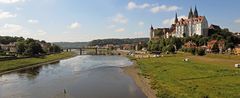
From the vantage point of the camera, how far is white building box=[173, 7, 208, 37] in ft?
504

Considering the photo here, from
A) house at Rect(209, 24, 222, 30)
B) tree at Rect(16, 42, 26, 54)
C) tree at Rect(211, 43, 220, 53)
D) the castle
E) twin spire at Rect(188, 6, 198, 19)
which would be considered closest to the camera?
tree at Rect(211, 43, 220, 53)

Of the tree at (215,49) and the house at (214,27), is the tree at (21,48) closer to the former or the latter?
the tree at (215,49)

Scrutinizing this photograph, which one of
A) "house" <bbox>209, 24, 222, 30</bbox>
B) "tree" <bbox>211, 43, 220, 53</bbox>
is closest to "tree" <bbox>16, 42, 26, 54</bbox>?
"tree" <bbox>211, 43, 220, 53</bbox>

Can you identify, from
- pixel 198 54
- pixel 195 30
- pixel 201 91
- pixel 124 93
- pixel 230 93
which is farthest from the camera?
pixel 195 30

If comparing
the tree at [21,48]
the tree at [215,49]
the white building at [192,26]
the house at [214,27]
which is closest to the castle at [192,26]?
the white building at [192,26]

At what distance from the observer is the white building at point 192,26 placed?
504 ft

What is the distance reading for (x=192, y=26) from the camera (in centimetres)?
16400

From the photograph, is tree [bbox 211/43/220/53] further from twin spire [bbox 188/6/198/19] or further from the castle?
twin spire [bbox 188/6/198/19]

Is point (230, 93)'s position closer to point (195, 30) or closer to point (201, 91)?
point (201, 91)

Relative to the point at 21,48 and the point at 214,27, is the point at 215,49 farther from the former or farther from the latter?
the point at 21,48

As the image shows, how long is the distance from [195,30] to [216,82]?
123986 millimetres

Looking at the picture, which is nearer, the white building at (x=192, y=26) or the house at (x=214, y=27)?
the white building at (x=192, y=26)

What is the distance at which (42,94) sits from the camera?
39062mm

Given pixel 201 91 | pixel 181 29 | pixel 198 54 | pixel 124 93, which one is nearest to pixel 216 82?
pixel 201 91
